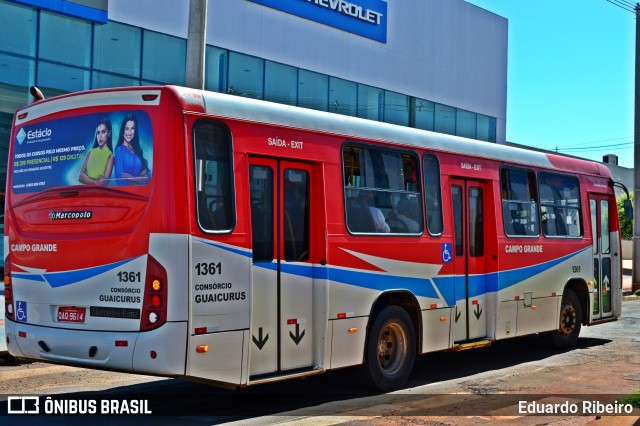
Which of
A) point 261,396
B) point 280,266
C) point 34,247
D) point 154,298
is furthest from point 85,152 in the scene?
point 261,396

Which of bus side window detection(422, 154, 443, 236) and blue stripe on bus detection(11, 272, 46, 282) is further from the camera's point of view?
bus side window detection(422, 154, 443, 236)

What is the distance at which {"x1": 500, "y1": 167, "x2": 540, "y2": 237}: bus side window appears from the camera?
12.9 meters

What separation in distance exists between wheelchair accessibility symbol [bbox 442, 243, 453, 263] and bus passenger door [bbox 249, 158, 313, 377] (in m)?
2.61

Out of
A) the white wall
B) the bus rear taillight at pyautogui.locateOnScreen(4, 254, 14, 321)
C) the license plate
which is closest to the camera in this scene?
the license plate

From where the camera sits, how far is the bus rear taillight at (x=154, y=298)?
25.5ft

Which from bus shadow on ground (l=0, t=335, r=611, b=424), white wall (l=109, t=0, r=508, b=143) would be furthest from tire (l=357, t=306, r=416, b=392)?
white wall (l=109, t=0, r=508, b=143)

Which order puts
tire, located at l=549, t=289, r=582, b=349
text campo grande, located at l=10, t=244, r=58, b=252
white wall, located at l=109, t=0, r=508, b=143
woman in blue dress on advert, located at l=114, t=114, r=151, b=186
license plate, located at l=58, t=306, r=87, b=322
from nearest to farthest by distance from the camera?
woman in blue dress on advert, located at l=114, t=114, r=151, b=186 < license plate, located at l=58, t=306, r=87, b=322 < text campo grande, located at l=10, t=244, r=58, b=252 < tire, located at l=549, t=289, r=582, b=349 < white wall, located at l=109, t=0, r=508, b=143

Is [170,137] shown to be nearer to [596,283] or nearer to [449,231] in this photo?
[449,231]

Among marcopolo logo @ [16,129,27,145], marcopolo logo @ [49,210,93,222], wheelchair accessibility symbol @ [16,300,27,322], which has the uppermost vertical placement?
marcopolo logo @ [16,129,27,145]

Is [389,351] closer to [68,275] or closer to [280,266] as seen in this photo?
[280,266]

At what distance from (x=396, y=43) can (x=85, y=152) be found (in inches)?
1064

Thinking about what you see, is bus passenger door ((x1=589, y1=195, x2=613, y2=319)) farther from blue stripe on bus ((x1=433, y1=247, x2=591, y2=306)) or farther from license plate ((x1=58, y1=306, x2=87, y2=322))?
license plate ((x1=58, y1=306, x2=87, y2=322))

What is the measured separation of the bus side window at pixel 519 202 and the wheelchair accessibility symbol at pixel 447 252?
1554 mm

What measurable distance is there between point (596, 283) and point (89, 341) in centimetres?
986
